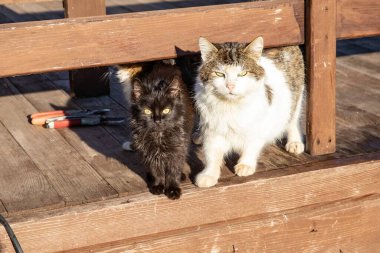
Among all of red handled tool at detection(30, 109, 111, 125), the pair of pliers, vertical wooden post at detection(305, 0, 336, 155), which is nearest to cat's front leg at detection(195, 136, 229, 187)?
vertical wooden post at detection(305, 0, 336, 155)

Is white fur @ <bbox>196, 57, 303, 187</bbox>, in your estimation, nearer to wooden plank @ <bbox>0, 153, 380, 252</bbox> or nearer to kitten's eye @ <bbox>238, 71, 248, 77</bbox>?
kitten's eye @ <bbox>238, 71, 248, 77</bbox>

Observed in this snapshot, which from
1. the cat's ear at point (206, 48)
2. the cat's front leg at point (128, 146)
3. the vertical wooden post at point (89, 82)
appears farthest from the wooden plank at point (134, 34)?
the vertical wooden post at point (89, 82)

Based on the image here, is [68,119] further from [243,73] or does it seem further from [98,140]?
[243,73]

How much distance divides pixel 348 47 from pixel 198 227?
359 cm

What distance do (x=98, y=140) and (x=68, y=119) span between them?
0.34m

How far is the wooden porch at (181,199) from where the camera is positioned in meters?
3.92

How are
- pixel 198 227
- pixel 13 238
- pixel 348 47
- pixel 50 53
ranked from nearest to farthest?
pixel 13 238, pixel 50 53, pixel 198 227, pixel 348 47

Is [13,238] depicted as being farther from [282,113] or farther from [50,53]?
[282,113]

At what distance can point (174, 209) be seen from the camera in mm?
4070

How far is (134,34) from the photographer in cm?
409

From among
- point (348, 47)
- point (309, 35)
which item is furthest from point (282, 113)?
point (348, 47)

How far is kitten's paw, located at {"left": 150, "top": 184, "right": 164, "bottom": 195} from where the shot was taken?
406 centimetres

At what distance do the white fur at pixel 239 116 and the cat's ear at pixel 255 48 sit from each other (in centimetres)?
15

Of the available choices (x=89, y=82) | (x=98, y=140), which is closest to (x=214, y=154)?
(x=98, y=140)
